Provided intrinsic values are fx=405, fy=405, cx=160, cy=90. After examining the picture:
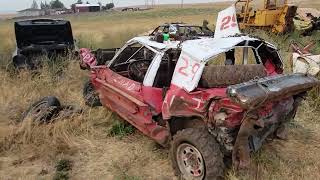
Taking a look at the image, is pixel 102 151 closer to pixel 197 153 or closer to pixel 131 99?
pixel 131 99

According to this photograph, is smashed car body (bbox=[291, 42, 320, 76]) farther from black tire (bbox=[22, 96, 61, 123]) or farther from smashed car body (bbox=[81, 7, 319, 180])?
black tire (bbox=[22, 96, 61, 123])

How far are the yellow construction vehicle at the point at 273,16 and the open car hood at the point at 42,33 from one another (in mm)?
7775

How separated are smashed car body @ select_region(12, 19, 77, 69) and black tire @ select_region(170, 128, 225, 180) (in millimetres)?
6724

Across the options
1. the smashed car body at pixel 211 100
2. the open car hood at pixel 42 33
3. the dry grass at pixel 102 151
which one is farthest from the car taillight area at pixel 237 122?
the open car hood at pixel 42 33

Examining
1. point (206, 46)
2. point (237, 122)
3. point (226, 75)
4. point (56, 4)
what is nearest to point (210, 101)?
point (237, 122)

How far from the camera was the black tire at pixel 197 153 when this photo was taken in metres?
4.52

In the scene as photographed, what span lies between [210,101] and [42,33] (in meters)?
8.31

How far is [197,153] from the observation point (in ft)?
15.4

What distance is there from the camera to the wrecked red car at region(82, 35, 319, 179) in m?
4.36

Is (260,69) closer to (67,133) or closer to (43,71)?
(67,133)

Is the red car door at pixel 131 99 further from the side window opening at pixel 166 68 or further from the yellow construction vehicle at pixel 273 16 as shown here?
the yellow construction vehicle at pixel 273 16

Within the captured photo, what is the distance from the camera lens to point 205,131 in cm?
471

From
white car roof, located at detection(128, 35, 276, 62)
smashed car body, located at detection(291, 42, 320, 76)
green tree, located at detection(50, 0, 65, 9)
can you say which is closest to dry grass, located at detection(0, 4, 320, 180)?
smashed car body, located at detection(291, 42, 320, 76)

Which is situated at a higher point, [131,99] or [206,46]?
[206,46]
